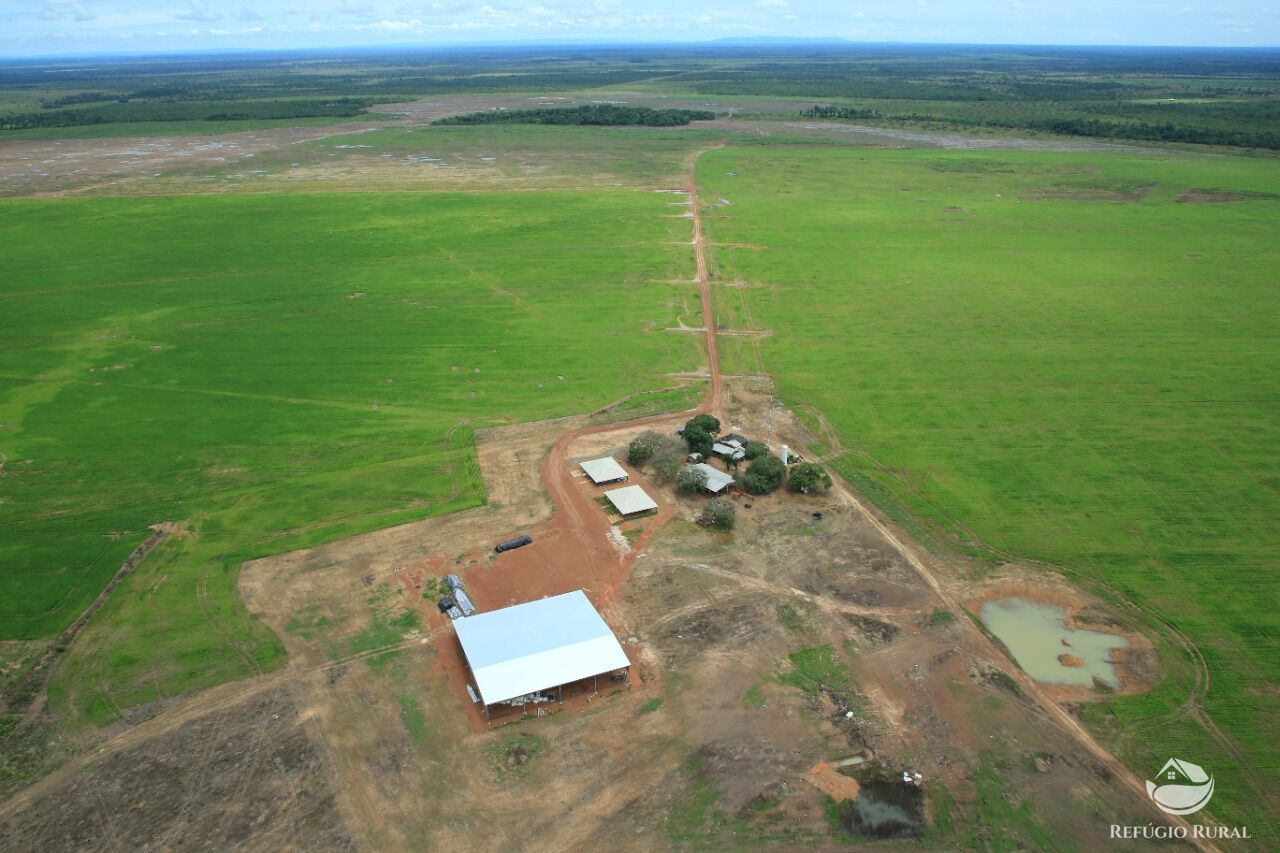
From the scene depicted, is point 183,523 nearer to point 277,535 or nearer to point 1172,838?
point 277,535

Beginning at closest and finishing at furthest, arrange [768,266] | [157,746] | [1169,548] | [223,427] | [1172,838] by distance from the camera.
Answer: [1172,838]
[157,746]
[1169,548]
[223,427]
[768,266]

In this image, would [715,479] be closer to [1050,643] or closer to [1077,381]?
[1050,643]

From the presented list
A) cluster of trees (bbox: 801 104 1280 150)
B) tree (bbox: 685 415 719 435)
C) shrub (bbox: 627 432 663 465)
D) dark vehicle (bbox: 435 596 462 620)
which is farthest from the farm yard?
cluster of trees (bbox: 801 104 1280 150)

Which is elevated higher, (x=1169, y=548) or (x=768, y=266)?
(x=768, y=266)

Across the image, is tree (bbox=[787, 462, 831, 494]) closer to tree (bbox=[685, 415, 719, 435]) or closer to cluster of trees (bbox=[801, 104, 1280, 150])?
tree (bbox=[685, 415, 719, 435])

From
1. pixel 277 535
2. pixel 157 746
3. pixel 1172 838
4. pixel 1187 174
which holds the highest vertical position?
pixel 1187 174

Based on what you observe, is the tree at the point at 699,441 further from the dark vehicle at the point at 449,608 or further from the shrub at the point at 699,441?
the dark vehicle at the point at 449,608

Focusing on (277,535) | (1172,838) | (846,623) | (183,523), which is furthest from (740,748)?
(183,523)
